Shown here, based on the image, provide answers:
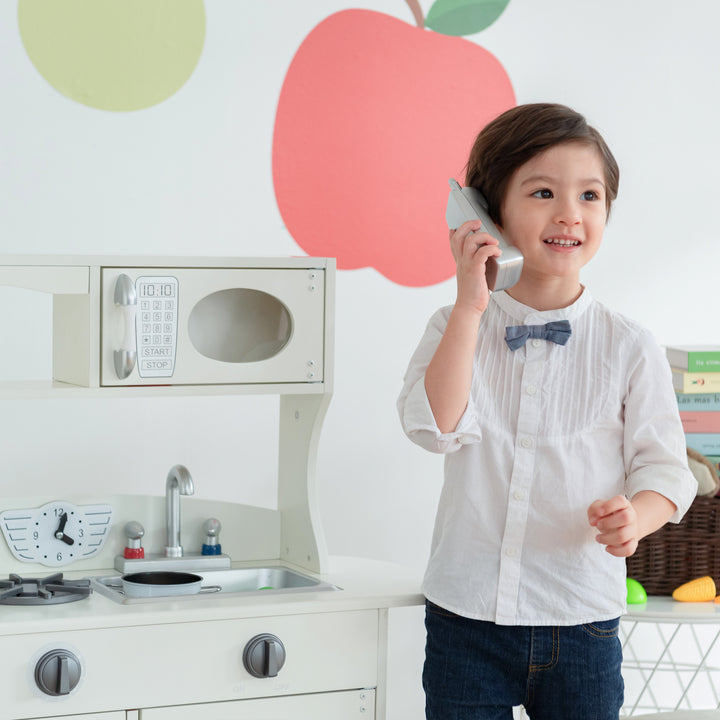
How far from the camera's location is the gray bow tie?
1319 mm

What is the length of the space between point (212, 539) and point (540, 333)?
0.68m

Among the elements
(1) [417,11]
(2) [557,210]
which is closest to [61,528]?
(2) [557,210]

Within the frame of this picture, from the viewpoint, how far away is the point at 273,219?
219cm

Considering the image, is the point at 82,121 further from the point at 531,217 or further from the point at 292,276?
the point at 531,217

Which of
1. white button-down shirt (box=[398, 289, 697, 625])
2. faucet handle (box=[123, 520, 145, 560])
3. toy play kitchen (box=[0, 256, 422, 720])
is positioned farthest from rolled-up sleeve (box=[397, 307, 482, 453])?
faucet handle (box=[123, 520, 145, 560])

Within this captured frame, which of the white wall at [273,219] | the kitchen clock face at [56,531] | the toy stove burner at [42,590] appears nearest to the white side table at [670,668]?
the white wall at [273,219]

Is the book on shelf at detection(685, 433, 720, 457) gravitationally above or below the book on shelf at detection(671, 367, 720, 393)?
below

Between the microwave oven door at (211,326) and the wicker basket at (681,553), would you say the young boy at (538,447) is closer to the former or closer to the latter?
the microwave oven door at (211,326)

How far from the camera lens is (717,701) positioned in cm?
255

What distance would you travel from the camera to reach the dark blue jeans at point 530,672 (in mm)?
1260

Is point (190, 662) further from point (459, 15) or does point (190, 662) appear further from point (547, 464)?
point (459, 15)

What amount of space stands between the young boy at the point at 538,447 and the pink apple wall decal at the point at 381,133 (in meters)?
0.84

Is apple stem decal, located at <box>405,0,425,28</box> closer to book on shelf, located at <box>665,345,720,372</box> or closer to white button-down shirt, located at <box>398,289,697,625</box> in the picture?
book on shelf, located at <box>665,345,720,372</box>

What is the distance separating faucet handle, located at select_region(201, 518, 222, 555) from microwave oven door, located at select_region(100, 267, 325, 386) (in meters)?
0.26
